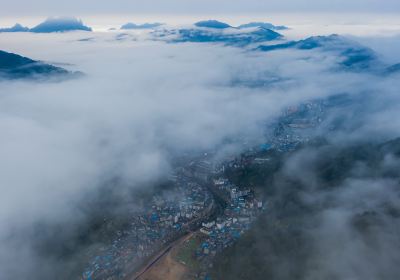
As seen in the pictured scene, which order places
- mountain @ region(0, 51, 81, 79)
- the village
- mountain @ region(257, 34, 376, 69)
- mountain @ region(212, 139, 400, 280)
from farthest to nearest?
mountain @ region(257, 34, 376, 69) → mountain @ region(0, 51, 81, 79) → the village → mountain @ region(212, 139, 400, 280)

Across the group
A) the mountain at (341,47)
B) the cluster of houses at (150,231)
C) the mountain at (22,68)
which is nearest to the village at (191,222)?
the cluster of houses at (150,231)

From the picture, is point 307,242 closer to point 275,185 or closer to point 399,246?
point 399,246

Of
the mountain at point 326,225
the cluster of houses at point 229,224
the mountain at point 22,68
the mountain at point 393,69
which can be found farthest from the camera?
the mountain at point 393,69

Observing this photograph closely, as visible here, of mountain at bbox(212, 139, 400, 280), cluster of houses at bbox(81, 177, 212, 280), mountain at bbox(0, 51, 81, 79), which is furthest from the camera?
mountain at bbox(0, 51, 81, 79)

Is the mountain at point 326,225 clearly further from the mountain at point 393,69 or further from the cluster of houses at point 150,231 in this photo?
the mountain at point 393,69

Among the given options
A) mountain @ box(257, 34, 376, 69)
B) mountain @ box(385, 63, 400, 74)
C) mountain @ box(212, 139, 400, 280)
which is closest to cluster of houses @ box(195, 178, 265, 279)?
mountain @ box(212, 139, 400, 280)

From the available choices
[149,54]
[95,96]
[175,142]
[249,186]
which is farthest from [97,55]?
[249,186]

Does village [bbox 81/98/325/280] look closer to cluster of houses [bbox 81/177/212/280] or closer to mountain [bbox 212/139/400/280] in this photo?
cluster of houses [bbox 81/177/212/280]
